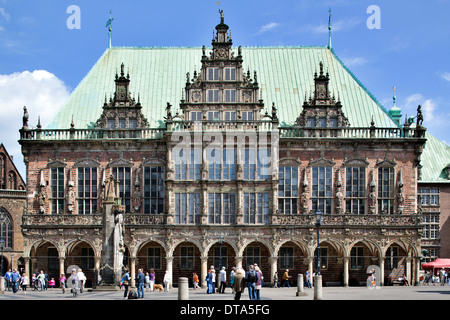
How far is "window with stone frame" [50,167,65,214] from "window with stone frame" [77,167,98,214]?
1.24m

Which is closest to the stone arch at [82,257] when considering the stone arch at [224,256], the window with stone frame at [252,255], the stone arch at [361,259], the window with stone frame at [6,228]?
the stone arch at [224,256]

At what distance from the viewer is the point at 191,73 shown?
58281 mm

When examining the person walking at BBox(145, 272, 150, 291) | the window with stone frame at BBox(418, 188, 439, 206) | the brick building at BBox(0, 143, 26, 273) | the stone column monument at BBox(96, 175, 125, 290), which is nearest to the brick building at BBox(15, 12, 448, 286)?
the person walking at BBox(145, 272, 150, 291)

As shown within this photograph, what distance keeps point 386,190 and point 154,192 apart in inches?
660

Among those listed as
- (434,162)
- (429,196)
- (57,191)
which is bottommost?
(429,196)

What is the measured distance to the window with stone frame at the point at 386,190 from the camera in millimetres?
52188

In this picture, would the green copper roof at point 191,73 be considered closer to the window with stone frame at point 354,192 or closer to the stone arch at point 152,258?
the window with stone frame at point 354,192

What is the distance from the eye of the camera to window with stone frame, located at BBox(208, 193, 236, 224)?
50.9m

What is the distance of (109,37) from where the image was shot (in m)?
59.6

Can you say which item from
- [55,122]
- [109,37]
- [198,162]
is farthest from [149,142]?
[109,37]

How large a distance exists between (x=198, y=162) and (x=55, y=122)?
1226 centimetres

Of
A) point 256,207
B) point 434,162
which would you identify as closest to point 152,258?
point 256,207

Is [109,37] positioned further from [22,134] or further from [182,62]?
[22,134]

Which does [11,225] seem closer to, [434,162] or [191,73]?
[191,73]
